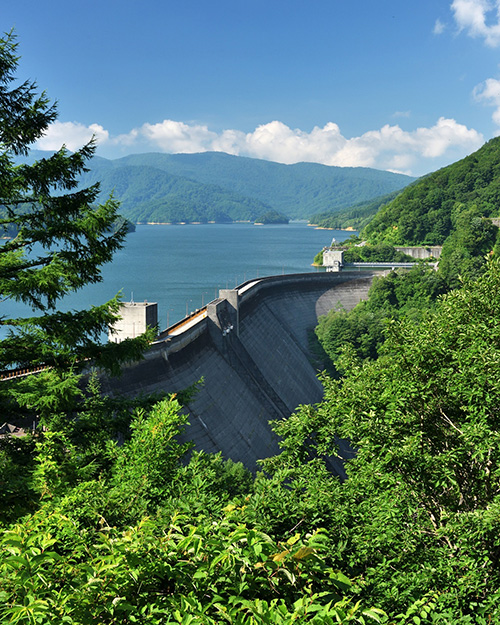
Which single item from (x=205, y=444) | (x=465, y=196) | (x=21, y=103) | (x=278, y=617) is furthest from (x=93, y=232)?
(x=465, y=196)

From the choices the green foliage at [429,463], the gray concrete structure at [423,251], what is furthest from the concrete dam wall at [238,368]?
the gray concrete structure at [423,251]

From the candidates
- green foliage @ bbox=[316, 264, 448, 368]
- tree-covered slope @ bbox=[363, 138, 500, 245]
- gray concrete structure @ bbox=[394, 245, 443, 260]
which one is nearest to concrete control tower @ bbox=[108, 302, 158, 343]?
green foliage @ bbox=[316, 264, 448, 368]

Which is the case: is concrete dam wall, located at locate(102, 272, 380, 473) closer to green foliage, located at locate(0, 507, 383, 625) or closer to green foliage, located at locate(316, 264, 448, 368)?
green foliage, located at locate(316, 264, 448, 368)

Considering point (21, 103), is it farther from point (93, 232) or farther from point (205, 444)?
point (205, 444)

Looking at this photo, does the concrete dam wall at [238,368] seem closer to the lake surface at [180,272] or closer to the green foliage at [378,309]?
the green foliage at [378,309]

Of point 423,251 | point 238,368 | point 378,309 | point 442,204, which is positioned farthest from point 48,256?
point 442,204

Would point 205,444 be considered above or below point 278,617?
below

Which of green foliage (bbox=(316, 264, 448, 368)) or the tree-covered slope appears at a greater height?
the tree-covered slope
